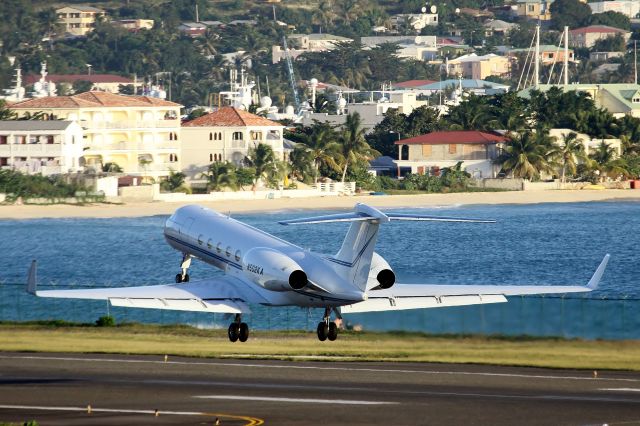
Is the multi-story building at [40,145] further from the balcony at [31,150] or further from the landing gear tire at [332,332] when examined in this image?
the landing gear tire at [332,332]

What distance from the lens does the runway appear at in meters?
70.8

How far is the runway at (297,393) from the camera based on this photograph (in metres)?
70.8

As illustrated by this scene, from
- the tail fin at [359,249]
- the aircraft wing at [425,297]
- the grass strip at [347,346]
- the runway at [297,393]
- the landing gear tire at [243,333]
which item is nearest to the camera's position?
the tail fin at [359,249]

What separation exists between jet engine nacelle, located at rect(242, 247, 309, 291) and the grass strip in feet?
63.9

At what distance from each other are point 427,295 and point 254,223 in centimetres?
11764

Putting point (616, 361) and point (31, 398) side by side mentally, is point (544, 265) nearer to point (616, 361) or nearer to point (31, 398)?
point (616, 361)

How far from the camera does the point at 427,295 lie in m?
69.4

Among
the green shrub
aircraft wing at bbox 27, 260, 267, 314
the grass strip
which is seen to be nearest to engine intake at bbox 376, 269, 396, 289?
aircraft wing at bbox 27, 260, 267, 314

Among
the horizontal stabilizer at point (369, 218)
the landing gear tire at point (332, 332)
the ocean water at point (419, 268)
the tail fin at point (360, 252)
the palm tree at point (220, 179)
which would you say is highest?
the horizontal stabilizer at point (369, 218)

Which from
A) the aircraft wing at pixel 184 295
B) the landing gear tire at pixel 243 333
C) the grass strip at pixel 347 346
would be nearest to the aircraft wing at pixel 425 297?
the aircraft wing at pixel 184 295

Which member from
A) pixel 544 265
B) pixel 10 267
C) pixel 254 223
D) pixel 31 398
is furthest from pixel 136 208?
pixel 31 398

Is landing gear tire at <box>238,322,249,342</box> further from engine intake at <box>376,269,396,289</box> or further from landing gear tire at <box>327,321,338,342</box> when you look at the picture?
engine intake at <box>376,269,396,289</box>

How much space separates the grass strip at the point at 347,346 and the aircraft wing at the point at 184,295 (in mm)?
18515

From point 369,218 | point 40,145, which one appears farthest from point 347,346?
point 40,145
